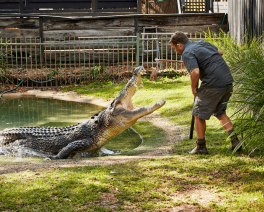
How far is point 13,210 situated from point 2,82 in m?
11.4

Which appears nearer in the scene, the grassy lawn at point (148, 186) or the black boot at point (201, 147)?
the grassy lawn at point (148, 186)

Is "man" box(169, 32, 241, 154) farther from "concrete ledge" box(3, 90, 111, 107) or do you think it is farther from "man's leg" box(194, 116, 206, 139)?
"concrete ledge" box(3, 90, 111, 107)

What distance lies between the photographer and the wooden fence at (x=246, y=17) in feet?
31.2

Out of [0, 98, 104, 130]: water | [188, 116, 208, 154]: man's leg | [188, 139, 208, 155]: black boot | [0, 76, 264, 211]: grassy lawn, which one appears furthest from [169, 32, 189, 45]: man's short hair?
[0, 98, 104, 130]: water

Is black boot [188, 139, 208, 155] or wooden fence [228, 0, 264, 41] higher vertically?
wooden fence [228, 0, 264, 41]

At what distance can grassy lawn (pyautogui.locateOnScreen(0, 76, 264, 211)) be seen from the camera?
3.21m

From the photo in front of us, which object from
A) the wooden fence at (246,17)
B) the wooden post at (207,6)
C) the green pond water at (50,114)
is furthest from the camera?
the wooden post at (207,6)


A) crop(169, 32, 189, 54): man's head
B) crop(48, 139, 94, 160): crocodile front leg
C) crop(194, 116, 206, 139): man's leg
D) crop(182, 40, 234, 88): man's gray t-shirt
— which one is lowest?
crop(48, 139, 94, 160): crocodile front leg

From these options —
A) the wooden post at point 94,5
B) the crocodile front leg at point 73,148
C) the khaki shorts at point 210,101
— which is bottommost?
the crocodile front leg at point 73,148

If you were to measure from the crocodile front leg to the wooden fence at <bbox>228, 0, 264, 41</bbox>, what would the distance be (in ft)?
20.7

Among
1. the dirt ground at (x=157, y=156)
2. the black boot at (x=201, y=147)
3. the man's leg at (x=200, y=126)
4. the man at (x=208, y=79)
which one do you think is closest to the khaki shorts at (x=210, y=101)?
the man at (x=208, y=79)

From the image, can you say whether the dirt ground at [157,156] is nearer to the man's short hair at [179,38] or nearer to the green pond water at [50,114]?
the green pond water at [50,114]

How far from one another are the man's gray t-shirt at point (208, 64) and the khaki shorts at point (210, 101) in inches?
2.9

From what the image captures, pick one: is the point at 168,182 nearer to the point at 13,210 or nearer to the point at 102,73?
→ the point at 13,210
